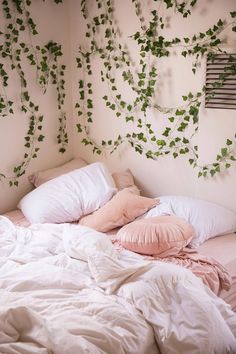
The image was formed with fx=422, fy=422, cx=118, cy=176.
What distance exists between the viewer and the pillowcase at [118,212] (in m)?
2.53

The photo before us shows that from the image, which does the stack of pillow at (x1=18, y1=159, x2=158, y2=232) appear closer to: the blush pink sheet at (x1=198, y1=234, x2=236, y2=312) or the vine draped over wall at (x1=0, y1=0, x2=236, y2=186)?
the vine draped over wall at (x1=0, y1=0, x2=236, y2=186)

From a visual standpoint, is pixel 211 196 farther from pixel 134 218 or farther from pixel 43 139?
pixel 43 139

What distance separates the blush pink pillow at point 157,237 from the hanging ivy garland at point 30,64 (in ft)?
3.63

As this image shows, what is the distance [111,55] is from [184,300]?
185 centimetres

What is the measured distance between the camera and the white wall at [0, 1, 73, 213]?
287 cm

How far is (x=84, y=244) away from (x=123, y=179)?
3.04 ft

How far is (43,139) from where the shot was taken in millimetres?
3094

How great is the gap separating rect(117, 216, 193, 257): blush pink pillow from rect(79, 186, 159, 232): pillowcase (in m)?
0.23

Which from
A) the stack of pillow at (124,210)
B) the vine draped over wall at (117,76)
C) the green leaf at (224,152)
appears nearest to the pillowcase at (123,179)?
the stack of pillow at (124,210)

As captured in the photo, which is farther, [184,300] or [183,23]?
[183,23]

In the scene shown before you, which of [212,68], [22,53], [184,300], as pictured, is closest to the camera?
[184,300]

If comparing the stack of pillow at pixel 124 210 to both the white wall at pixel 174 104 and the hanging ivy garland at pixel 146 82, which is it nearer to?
the white wall at pixel 174 104

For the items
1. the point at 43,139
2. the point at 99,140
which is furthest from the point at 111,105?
the point at 43,139

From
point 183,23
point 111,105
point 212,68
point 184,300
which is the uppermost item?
point 183,23
